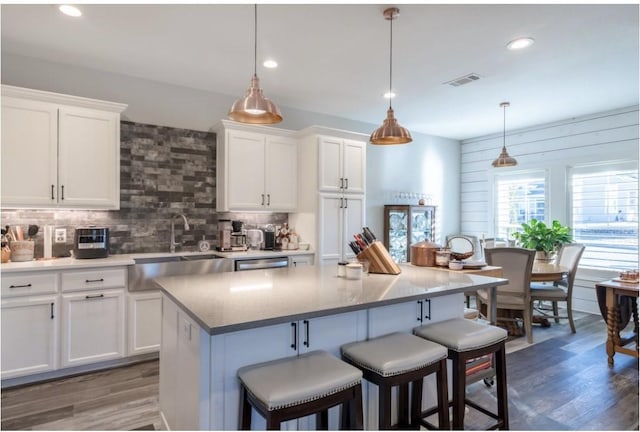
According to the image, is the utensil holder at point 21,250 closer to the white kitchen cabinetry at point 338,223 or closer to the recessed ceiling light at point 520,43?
the white kitchen cabinetry at point 338,223

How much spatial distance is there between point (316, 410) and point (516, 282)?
3187mm

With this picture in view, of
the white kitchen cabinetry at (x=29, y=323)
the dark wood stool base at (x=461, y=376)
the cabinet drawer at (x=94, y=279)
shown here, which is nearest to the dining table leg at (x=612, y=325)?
the dark wood stool base at (x=461, y=376)

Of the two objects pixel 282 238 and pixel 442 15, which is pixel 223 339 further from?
pixel 282 238

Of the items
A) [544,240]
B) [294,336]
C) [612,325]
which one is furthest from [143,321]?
[544,240]

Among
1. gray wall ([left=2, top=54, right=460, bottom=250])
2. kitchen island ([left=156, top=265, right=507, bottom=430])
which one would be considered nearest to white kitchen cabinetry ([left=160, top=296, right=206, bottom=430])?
kitchen island ([left=156, top=265, right=507, bottom=430])

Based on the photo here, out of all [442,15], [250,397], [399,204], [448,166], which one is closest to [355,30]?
[442,15]

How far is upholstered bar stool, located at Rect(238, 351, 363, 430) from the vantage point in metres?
1.39

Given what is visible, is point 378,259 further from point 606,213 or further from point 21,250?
point 606,213

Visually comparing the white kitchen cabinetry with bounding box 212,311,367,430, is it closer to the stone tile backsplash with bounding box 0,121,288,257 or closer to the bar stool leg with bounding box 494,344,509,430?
the bar stool leg with bounding box 494,344,509,430

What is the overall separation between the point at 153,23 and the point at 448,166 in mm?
5443

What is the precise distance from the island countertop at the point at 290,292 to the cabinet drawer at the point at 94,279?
117 centimetres

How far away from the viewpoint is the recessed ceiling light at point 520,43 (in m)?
2.94

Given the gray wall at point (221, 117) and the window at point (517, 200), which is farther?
the window at point (517, 200)

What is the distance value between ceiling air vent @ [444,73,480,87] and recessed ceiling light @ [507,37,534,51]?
2.03 ft
